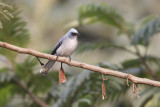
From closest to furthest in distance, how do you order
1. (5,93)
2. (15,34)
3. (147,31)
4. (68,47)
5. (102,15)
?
(68,47), (147,31), (15,34), (102,15), (5,93)

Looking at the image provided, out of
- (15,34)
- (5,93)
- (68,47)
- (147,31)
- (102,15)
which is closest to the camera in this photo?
(68,47)

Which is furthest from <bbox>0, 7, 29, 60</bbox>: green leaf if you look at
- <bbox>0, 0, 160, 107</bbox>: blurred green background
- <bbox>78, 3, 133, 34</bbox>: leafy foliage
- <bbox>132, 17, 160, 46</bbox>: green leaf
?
<bbox>132, 17, 160, 46</bbox>: green leaf

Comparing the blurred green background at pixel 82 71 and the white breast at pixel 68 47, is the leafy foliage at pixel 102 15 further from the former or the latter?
the white breast at pixel 68 47

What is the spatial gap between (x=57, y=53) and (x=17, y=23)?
853mm

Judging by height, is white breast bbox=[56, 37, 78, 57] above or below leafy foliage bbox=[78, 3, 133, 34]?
below

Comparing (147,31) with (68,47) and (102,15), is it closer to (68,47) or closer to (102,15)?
(102,15)

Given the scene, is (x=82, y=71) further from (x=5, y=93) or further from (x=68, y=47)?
(x=5, y=93)

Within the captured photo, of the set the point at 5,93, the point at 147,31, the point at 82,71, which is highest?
the point at 147,31

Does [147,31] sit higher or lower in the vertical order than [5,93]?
higher

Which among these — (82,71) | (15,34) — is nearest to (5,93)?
(15,34)

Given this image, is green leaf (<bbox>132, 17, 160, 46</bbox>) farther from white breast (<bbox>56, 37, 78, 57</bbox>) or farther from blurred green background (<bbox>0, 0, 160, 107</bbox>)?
white breast (<bbox>56, 37, 78, 57</bbox>)

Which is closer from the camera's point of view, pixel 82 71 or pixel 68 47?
pixel 68 47

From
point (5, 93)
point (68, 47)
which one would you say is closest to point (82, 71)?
point (68, 47)

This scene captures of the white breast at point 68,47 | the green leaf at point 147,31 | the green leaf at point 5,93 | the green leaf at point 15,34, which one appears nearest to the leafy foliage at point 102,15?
the green leaf at point 147,31
